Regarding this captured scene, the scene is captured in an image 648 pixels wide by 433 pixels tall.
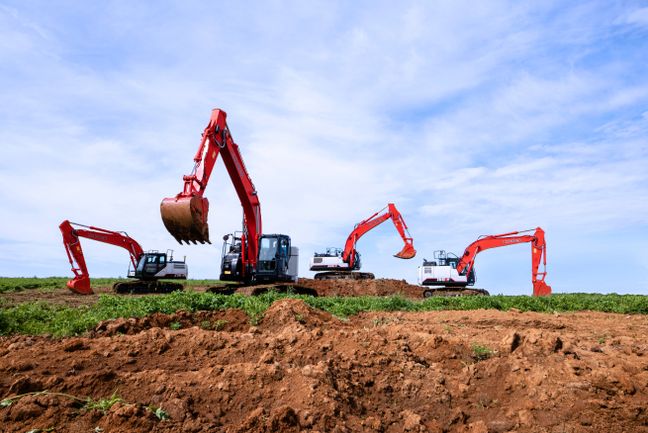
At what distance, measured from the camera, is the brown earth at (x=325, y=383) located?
5527 millimetres

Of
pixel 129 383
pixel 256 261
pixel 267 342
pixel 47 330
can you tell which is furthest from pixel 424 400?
pixel 256 261

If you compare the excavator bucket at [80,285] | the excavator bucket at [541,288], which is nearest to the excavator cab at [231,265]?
the excavator bucket at [80,285]

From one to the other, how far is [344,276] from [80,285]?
16.3 m

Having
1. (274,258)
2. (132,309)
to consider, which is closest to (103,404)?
(132,309)

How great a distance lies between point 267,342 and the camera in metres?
7.99

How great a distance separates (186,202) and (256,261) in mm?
7404

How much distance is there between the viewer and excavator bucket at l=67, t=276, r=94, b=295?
26141 millimetres

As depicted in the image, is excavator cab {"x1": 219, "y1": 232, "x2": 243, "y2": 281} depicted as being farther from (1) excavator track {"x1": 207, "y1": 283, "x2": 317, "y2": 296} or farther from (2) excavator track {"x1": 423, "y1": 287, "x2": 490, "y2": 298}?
(2) excavator track {"x1": 423, "y1": 287, "x2": 490, "y2": 298}

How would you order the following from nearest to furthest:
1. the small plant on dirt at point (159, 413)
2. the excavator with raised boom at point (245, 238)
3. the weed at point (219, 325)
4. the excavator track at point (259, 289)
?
the small plant on dirt at point (159, 413) < the weed at point (219, 325) < the excavator with raised boom at point (245, 238) < the excavator track at point (259, 289)

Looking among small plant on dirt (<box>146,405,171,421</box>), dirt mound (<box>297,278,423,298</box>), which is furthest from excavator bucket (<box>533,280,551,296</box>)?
small plant on dirt (<box>146,405,171,421</box>)

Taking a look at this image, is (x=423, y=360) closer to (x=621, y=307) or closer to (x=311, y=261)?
(x=621, y=307)

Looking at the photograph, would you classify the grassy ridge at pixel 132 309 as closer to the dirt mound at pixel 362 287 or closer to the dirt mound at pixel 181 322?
the dirt mound at pixel 181 322

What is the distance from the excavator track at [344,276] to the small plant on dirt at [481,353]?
26.2 metres

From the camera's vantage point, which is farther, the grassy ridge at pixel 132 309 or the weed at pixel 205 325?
the grassy ridge at pixel 132 309
